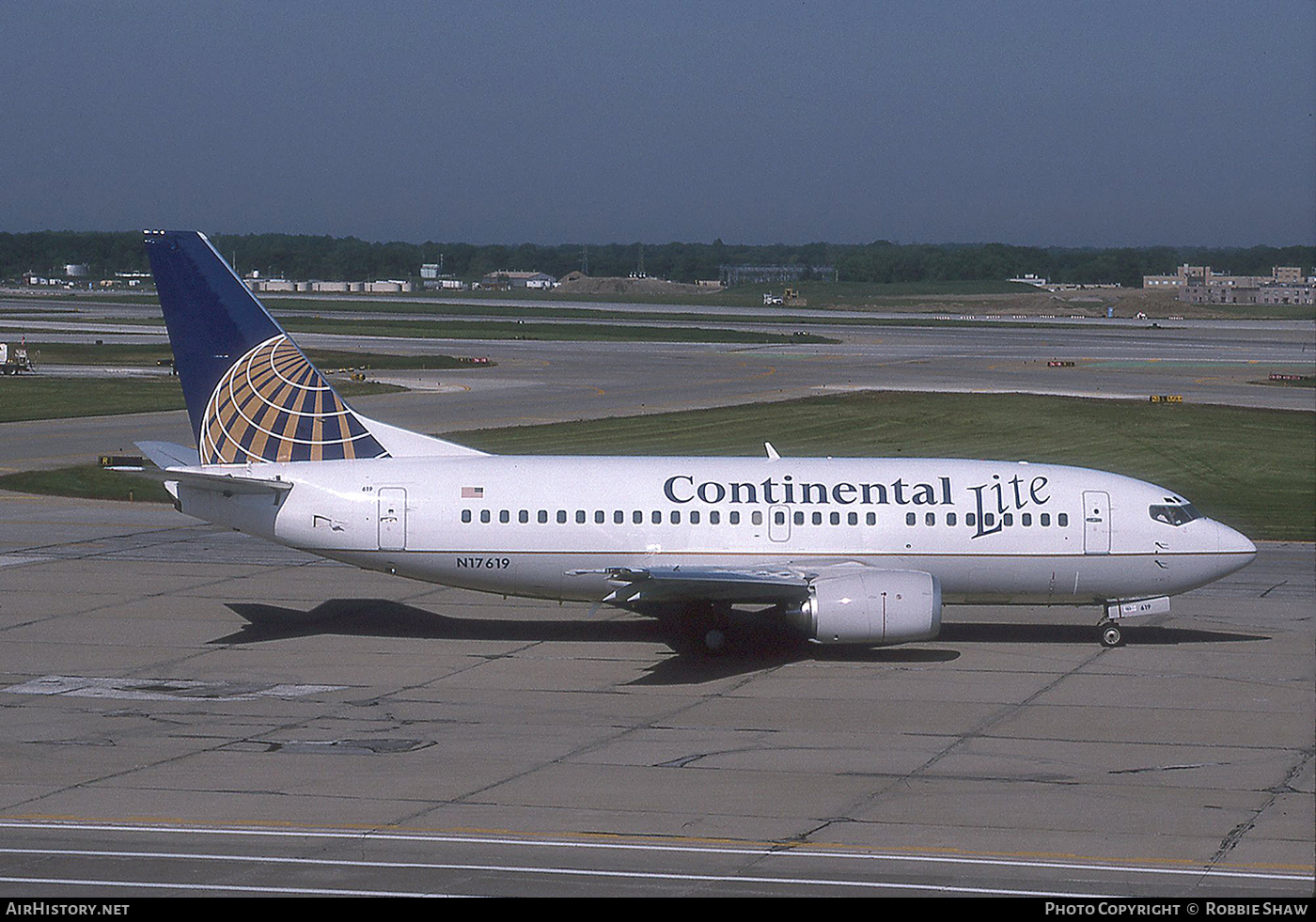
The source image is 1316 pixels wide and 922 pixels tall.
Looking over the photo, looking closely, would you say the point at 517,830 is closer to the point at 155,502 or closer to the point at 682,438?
the point at 155,502

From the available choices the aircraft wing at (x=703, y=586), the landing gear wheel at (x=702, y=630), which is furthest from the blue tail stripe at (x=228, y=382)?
the landing gear wheel at (x=702, y=630)

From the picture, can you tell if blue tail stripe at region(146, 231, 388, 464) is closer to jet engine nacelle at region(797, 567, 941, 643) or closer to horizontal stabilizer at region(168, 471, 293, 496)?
horizontal stabilizer at region(168, 471, 293, 496)

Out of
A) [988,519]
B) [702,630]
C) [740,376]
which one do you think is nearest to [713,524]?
[702,630]

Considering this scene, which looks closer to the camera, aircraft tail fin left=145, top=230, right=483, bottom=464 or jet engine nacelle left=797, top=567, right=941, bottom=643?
jet engine nacelle left=797, top=567, right=941, bottom=643

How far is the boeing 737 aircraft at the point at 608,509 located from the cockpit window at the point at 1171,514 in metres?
0.04

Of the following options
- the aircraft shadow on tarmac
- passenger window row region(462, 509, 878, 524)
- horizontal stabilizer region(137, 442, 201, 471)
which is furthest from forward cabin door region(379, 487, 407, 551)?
horizontal stabilizer region(137, 442, 201, 471)

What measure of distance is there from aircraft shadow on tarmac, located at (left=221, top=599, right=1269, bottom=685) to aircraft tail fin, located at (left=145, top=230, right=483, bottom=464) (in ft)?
13.1

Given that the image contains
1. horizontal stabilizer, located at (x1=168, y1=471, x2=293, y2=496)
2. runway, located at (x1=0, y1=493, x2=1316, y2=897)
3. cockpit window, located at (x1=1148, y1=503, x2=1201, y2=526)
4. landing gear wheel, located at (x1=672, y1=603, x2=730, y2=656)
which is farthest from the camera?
cockpit window, located at (x1=1148, y1=503, x2=1201, y2=526)

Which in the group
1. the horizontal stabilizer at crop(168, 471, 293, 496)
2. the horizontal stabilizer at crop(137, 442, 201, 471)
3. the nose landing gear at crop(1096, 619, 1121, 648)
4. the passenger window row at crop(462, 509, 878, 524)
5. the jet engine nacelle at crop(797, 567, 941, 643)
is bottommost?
the nose landing gear at crop(1096, 619, 1121, 648)

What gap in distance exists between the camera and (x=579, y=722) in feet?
82.7

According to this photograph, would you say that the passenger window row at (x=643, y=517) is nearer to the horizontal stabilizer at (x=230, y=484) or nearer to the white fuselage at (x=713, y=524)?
the white fuselage at (x=713, y=524)

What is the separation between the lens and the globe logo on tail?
31.5m

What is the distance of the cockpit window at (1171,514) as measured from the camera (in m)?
31.8

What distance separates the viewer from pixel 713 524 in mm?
30812
